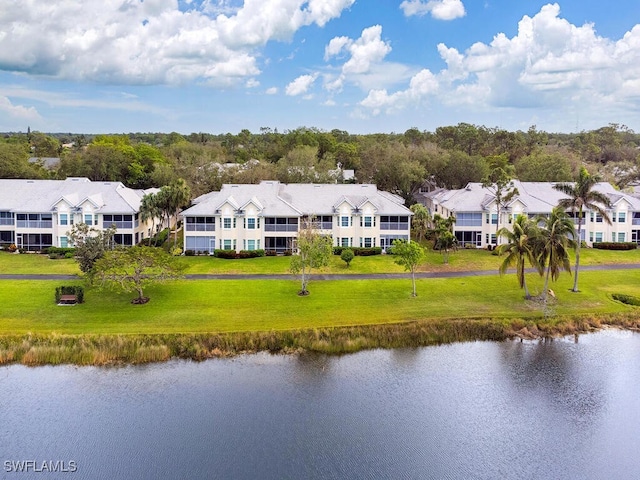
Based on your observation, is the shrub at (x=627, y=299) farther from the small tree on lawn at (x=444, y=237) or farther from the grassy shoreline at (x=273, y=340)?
the small tree on lawn at (x=444, y=237)

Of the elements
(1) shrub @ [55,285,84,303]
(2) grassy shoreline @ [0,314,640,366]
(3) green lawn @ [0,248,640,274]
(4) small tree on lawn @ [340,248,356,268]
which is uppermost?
(4) small tree on lawn @ [340,248,356,268]

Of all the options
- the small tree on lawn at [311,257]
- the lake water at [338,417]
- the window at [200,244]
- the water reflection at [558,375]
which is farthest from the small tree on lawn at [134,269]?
the water reflection at [558,375]

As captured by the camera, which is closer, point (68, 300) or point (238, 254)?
point (68, 300)

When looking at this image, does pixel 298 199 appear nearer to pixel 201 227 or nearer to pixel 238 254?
pixel 238 254

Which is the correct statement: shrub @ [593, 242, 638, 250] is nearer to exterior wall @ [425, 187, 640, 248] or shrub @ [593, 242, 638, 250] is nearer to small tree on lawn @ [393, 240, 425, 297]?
exterior wall @ [425, 187, 640, 248]

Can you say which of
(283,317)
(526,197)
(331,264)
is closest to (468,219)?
(526,197)

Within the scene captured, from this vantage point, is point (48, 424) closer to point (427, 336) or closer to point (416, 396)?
point (416, 396)

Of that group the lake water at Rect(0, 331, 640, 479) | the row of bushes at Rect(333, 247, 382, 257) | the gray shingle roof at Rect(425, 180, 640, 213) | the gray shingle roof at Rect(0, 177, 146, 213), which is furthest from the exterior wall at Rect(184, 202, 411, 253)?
the lake water at Rect(0, 331, 640, 479)
